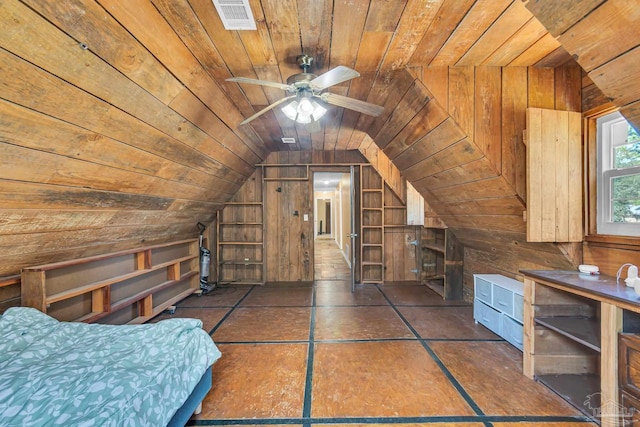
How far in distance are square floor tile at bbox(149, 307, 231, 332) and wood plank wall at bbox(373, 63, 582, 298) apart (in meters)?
3.05

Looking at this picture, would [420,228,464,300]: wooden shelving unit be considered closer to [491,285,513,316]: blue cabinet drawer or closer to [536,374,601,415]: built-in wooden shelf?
[491,285,513,316]: blue cabinet drawer

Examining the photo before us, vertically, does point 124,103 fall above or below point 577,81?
below

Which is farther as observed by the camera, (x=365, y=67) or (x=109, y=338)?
(x=365, y=67)

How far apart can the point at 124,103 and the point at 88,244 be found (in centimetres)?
149

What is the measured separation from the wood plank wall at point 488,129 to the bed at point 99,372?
2.42 m

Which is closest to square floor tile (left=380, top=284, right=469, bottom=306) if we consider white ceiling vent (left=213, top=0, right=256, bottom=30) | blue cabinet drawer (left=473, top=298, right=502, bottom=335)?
blue cabinet drawer (left=473, top=298, right=502, bottom=335)

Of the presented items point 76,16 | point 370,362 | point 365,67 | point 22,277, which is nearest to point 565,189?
point 365,67

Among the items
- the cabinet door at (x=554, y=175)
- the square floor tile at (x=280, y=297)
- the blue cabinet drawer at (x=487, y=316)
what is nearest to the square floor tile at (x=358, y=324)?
the square floor tile at (x=280, y=297)

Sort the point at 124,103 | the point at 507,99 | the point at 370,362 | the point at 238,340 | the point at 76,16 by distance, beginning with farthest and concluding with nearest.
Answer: the point at 238,340 → the point at 370,362 → the point at 507,99 → the point at 124,103 → the point at 76,16

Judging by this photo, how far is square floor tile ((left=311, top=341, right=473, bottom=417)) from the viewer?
5.57 feet

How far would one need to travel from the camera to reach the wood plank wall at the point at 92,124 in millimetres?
1133

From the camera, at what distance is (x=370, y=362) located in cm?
222

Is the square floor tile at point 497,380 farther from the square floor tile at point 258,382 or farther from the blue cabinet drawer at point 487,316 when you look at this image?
the square floor tile at point 258,382

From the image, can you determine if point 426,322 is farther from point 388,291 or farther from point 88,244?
point 88,244
